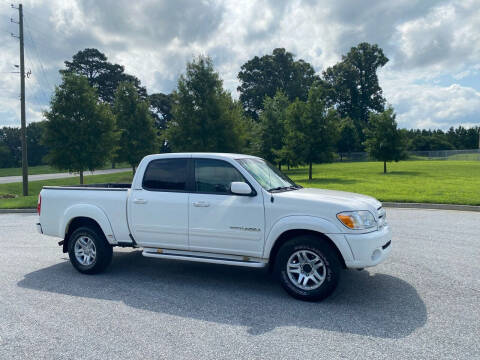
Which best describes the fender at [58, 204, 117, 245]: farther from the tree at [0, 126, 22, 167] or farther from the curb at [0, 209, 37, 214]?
the tree at [0, 126, 22, 167]

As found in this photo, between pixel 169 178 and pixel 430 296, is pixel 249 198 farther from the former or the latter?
pixel 430 296

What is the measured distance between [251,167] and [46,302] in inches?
131

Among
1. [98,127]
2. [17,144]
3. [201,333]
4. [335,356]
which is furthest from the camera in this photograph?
[17,144]

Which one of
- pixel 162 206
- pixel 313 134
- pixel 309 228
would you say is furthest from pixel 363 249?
pixel 313 134

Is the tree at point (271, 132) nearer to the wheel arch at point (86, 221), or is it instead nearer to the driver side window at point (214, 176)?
the wheel arch at point (86, 221)

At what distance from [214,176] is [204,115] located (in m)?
19.3

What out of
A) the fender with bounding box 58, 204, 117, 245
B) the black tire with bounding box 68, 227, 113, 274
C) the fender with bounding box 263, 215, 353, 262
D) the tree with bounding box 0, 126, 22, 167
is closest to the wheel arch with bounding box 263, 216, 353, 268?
the fender with bounding box 263, 215, 353, 262

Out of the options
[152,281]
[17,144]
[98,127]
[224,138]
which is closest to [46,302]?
[152,281]

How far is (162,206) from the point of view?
19.2 ft

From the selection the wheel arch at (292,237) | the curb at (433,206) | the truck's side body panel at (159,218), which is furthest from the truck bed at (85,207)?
the curb at (433,206)

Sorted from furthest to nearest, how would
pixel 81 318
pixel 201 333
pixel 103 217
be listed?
pixel 103 217
pixel 81 318
pixel 201 333

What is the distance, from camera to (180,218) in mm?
5754

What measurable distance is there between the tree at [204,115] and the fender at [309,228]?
19.3 m

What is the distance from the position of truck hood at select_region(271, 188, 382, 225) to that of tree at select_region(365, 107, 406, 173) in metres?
31.7
